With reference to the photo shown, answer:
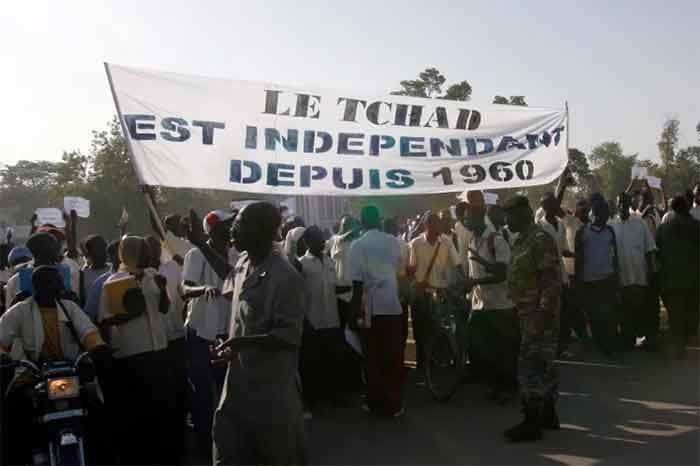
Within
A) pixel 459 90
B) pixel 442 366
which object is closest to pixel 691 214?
pixel 442 366

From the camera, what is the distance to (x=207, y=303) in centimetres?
574

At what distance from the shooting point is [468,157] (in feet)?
29.1

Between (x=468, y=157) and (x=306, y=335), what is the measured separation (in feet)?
9.67

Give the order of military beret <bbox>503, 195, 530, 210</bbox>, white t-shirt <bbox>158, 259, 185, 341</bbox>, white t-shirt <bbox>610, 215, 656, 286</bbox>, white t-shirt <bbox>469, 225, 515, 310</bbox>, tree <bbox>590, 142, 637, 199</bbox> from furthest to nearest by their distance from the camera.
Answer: tree <bbox>590, 142, 637, 199</bbox> < white t-shirt <bbox>610, 215, 656, 286</bbox> < white t-shirt <bbox>469, 225, 515, 310</bbox> < military beret <bbox>503, 195, 530, 210</bbox> < white t-shirt <bbox>158, 259, 185, 341</bbox>

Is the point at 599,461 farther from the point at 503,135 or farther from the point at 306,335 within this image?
the point at 503,135

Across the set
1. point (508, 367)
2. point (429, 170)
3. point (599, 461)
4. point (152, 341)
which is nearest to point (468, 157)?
point (429, 170)

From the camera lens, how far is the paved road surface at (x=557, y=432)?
557 cm

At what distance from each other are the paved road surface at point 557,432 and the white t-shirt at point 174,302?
4.61 feet

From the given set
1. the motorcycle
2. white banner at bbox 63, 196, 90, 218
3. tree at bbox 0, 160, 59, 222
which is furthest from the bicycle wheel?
tree at bbox 0, 160, 59, 222

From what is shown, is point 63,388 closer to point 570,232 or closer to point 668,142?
point 570,232

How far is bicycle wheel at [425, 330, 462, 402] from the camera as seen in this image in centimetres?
734

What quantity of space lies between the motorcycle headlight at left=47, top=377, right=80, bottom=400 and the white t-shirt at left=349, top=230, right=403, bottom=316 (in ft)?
→ 9.33

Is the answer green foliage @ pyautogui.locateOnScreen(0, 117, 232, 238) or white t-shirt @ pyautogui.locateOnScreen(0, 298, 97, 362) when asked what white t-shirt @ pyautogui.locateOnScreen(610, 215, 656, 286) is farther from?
green foliage @ pyautogui.locateOnScreen(0, 117, 232, 238)

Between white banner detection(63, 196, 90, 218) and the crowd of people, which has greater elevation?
white banner detection(63, 196, 90, 218)
